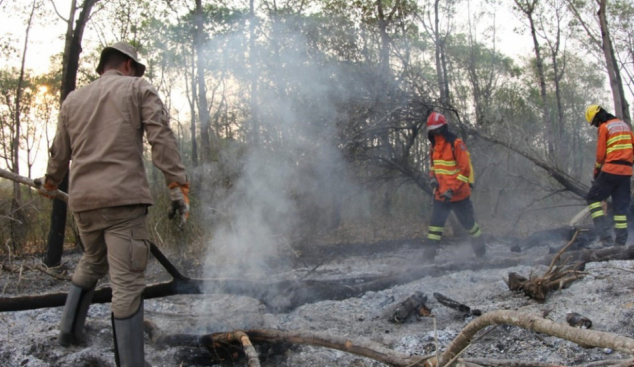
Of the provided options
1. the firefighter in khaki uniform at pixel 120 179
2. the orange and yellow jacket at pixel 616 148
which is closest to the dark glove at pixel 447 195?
the orange and yellow jacket at pixel 616 148

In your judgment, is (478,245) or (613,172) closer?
(613,172)

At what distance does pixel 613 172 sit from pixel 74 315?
18.9 feet

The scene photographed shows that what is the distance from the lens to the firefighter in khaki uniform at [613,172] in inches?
213

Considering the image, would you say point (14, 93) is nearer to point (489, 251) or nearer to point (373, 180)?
point (373, 180)

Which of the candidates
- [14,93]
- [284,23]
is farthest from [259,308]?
[14,93]

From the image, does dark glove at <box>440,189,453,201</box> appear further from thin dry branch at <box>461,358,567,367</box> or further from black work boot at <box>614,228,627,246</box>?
thin dry branch at <box>461,358,567,367</box>

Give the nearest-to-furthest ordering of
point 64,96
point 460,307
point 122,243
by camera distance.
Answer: point 122,243 → point 460,307 → point 64,96

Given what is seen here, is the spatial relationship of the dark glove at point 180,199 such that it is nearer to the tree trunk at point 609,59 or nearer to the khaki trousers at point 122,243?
the khaki trousers at point 122,243

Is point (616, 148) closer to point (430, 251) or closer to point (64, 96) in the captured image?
point (430, 251)

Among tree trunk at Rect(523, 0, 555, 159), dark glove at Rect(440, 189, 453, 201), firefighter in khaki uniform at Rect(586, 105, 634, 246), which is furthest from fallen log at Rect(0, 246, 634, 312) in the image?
tree trunk at Rect(523, 0, 555, 159)

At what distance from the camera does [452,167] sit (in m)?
5.55

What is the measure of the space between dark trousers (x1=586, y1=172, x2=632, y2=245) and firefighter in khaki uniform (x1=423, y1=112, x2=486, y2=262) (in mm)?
1451

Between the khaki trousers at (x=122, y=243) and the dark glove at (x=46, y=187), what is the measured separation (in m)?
0.54

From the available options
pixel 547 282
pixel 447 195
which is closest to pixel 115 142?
pixel 547 282
